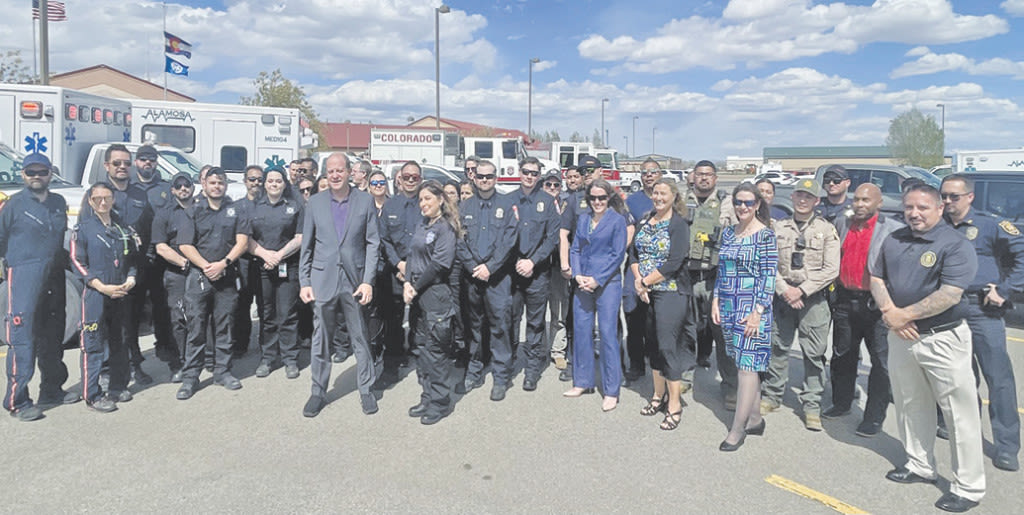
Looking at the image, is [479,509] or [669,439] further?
[669,439]

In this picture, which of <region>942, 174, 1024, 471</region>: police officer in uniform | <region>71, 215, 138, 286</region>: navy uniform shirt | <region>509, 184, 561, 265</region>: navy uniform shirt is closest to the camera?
<region>942, 174, 1024, 471</region>: police officer in uniform

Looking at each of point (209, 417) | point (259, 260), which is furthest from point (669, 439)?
point (259, 260)

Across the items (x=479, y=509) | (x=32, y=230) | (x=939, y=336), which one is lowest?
(x=479, y=509)

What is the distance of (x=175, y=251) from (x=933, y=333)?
5813 millimetres

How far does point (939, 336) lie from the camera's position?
12.7 feet

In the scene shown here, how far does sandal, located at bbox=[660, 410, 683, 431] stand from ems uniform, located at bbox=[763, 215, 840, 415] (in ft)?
3.13

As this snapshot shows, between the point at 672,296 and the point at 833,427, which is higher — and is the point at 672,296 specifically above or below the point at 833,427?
above

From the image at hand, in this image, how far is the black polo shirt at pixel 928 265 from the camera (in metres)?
3.77

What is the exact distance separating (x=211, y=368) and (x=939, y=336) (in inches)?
231

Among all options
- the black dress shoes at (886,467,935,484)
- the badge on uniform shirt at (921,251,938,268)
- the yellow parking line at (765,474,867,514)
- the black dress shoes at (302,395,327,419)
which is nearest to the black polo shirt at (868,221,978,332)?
the badge on uniform shirt at (921,251,938,268)

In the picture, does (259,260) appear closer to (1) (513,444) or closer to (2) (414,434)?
(2) (414,434)

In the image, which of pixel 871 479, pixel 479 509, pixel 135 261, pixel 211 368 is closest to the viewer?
pixel 479 509

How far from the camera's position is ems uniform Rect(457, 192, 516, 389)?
5766mm

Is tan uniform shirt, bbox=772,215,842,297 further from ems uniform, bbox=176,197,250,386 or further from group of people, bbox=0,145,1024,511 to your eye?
ems uniform, bbox=176,197,250,386
